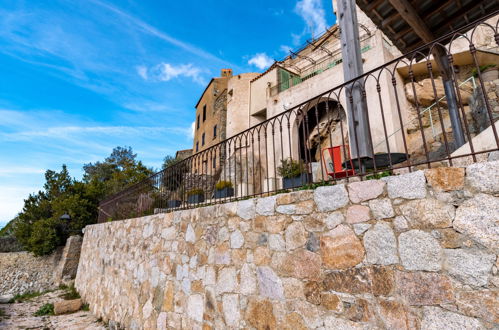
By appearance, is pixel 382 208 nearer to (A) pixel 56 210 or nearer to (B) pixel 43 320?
(B) pixel 43 320

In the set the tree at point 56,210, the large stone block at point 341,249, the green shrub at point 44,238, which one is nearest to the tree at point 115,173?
the tree at point 56,210

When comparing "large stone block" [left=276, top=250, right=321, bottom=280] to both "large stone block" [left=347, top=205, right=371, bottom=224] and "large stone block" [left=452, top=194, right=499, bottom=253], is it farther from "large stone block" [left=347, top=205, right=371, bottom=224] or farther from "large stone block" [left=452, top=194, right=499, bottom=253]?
"large stone block" [left=452, top=194, right=499, bottom=253]

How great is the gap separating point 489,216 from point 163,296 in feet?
14.6

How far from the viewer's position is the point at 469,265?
1.60 meters

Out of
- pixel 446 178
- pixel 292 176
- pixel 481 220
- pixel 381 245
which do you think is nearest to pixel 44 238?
pixel 292 176

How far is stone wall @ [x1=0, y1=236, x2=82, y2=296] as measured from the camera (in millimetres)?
12008

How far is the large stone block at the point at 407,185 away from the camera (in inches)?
73.4

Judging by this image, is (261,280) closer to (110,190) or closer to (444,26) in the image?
(444,26)

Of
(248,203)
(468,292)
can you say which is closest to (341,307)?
(468,292)

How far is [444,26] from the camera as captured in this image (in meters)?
4.25

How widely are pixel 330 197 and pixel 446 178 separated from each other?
88 centimetres

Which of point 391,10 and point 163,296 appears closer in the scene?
point 391,10

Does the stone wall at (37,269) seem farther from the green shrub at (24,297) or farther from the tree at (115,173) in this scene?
the tree at (115,173)

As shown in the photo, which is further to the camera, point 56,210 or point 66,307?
point 56,210
